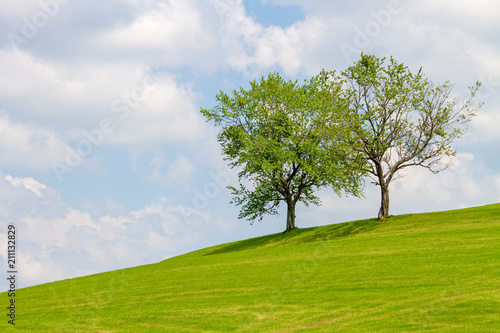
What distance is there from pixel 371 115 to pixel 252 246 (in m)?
21.6

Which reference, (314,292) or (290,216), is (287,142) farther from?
(314,292)

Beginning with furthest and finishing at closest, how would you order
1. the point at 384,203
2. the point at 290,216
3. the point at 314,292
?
the point at 290,216
the point at 384,203
the point at 314,292

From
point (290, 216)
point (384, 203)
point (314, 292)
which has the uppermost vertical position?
point (290, 216)

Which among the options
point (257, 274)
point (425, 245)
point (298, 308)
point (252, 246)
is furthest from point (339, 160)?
point (298, 308)

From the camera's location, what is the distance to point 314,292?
30.0 meters

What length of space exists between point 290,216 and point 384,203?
41.9 ft

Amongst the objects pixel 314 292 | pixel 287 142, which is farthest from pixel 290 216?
pixel 314 292

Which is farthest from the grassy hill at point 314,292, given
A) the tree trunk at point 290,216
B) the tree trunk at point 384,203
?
the tree trunk at point 290,216

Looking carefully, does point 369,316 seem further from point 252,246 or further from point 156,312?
point 252,246

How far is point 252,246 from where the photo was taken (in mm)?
63594

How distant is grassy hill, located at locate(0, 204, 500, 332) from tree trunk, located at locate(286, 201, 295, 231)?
14.7 meters

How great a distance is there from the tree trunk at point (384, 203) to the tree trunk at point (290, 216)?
11814 mm

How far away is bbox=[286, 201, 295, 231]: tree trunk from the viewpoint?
65938 millimetres

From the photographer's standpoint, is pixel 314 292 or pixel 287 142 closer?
pixel 314 292
